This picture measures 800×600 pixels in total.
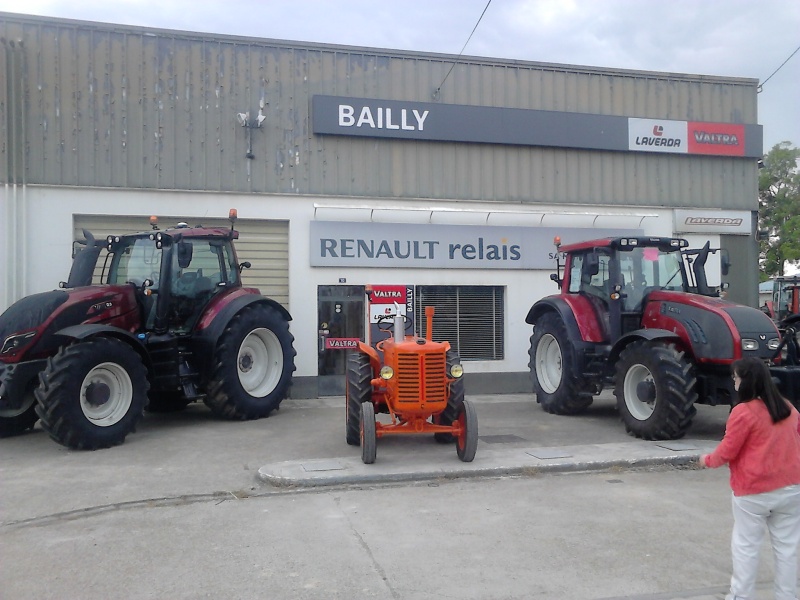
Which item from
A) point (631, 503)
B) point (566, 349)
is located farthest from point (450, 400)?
point (566, 349)

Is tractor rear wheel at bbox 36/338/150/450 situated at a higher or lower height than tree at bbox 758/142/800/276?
lower

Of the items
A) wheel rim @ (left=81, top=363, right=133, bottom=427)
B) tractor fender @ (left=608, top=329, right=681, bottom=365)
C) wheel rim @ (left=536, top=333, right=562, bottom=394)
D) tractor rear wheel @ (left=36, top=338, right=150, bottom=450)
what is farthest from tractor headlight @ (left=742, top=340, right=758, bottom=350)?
wheel rim @ (left=81, top=363, right=133, bottom=427)

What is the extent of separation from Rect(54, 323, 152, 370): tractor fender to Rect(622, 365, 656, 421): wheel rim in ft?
20.0

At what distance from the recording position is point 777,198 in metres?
33.5

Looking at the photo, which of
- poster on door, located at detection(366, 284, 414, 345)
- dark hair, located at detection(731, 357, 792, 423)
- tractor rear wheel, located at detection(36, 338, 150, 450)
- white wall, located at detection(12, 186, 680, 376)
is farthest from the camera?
poster on door, located at detection(366, 284, 414, 345)

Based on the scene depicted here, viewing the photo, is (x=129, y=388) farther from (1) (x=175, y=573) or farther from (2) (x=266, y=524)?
(1) (x=175, y=573)

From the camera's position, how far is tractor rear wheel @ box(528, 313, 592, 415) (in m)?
11.4

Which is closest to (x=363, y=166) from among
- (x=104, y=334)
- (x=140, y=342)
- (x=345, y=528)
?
(x=140, y=342)

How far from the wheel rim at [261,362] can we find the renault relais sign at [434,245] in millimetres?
2338

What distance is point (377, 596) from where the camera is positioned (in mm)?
4688

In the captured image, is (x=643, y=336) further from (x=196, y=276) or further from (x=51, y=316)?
(x=51, y=316)

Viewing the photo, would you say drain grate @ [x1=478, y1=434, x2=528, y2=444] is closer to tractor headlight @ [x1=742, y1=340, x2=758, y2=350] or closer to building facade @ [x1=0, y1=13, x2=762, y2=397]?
tractor headlight @ [x1=742, y1=340, x2=758, y2=350]

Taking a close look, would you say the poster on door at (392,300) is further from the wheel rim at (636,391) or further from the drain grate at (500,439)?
the wheel rim at (636,391)

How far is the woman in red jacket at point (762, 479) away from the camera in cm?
419
